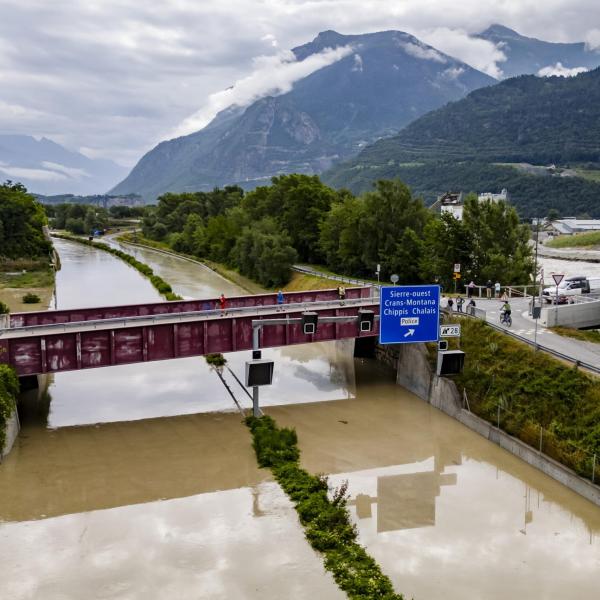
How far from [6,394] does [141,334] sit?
710 centimetres

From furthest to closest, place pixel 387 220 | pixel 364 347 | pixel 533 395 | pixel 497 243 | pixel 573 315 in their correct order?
1. pixel 387 220
2. pixel 497 243
3. pixel 364 347
4. pixel 573 315
5. pixel 533 395

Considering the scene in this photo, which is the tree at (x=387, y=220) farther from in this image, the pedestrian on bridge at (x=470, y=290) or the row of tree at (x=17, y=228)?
the row of tree at (x=17, y=228)

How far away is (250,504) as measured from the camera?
24.9 meters

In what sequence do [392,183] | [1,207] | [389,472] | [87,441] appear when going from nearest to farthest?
1. [389,472]
2. [87,441]
3. [392,183]
4. [1,207]

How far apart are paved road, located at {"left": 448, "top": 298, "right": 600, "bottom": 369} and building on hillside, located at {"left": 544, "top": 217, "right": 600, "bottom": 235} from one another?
129m

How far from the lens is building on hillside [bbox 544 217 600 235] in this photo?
160875mm

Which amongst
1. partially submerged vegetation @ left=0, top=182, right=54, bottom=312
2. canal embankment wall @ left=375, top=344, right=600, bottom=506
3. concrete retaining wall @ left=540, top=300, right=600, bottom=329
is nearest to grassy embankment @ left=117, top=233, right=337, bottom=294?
canal embankment wall @ left=375, top=344, right=600, bottom=506

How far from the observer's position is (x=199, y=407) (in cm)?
3606

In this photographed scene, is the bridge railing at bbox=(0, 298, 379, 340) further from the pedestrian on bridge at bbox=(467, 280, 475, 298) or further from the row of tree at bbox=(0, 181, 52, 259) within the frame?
the row of tree at bbox=(0, 181, 52, 259)

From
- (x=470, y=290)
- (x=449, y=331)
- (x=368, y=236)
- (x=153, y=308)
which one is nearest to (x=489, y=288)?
(x=470, y=290)

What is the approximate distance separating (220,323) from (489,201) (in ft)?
106

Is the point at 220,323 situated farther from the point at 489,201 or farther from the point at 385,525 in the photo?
the point at 489,201

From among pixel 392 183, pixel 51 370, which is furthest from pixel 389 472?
pixel 392 183

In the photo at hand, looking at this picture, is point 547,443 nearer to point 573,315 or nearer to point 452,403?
point 452,403
